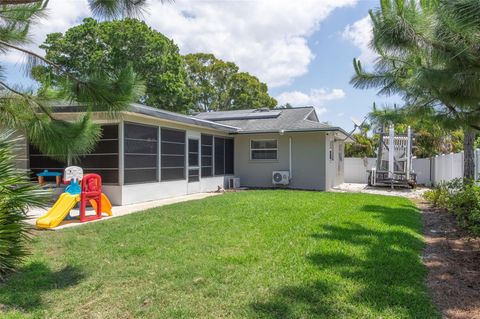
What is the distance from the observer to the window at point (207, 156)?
48.6 ft

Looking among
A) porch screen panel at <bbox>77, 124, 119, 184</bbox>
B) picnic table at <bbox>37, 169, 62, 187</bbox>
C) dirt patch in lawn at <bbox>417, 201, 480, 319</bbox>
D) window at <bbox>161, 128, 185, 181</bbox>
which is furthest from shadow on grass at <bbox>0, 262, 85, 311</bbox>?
window at <bbox>161, 128, 185, 181</bbox>

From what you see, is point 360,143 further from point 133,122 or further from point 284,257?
point 284,257

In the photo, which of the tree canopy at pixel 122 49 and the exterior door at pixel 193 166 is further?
the tree canopy at pixel 122 49

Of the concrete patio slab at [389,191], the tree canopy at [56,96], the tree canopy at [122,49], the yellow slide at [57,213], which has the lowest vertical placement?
the concrete patio slab at [389,191]

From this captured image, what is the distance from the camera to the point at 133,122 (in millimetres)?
10766

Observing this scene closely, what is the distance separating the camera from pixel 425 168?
20016mm

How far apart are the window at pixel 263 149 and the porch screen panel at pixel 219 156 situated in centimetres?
145

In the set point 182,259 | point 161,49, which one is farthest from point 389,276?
point 161,49

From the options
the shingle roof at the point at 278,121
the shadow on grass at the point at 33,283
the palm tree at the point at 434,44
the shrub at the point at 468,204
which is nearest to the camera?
the shadow on grass at the point at 33,283

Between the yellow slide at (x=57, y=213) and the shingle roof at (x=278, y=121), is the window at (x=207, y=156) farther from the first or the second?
the yellow slide at (x=57, y=213)

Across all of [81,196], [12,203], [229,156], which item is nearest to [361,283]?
[12,203]

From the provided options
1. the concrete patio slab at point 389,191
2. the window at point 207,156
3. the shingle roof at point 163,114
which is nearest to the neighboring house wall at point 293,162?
the concrete patio slab at point 389,191

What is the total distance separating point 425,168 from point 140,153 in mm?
16079

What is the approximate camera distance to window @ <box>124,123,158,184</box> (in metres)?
10.6
